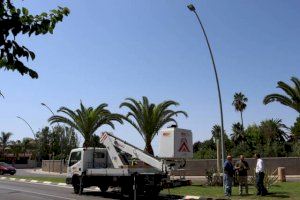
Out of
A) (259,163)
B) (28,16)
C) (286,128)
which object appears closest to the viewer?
(28,16)

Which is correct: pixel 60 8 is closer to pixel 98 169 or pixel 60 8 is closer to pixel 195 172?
pixel 98 169

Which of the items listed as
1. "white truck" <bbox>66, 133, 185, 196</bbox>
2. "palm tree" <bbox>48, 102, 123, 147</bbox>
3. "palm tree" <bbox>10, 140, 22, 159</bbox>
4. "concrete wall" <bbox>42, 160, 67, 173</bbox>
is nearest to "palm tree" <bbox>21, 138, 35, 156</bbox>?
"palm tree" <bbox>10, 140, 22, 159</bbox>

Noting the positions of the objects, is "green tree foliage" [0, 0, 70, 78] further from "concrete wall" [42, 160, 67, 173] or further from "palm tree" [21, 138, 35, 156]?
"palm tree" [21, 138, 35, 156]

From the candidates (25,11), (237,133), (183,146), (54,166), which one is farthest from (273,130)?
(25,11)

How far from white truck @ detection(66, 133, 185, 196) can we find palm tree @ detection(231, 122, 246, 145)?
61.6m

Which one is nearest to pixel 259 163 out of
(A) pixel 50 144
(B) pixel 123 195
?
(B) pixel 123 195

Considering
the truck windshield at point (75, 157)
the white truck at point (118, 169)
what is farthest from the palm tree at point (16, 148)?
the white truck at point (118, 169)

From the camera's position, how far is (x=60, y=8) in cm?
552

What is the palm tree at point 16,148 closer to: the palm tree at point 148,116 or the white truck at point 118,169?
the palm tree at point 148,116

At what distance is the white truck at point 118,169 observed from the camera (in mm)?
20328

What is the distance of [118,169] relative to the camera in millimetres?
20891

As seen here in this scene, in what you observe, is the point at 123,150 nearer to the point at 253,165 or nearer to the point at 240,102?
the point at 253,165

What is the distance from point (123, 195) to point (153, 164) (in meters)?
2.76

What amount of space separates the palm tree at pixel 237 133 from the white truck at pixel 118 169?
6156 centimetres
